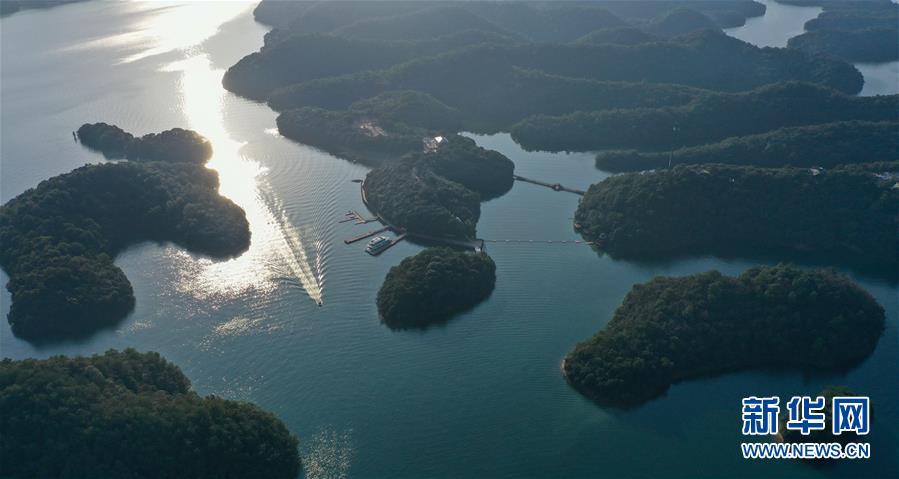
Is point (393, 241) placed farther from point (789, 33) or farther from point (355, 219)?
point (789, 33)

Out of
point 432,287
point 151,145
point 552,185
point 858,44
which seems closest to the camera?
point 432,287

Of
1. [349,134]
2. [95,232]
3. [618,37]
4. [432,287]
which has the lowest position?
[618,37]

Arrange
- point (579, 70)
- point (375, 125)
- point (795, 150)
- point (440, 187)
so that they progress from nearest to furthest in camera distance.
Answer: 1. point (440, 187)
2. point (795, 150)
3. point (375, 125)
4. point (579, 70)

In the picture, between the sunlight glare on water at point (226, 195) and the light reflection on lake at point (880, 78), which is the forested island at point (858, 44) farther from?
the sunlight glare on water at point (226, 195)

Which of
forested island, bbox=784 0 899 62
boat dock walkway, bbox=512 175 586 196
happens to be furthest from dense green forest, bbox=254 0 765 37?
boat dock walkway, bbox=512 175 586 196

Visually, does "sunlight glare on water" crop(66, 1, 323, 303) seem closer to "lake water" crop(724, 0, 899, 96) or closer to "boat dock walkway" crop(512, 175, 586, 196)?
"boat dock walkway" crop(512, 175, 586, 196)

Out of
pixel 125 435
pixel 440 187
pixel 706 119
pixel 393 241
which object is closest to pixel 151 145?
pixel 440 187

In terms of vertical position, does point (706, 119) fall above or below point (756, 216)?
below

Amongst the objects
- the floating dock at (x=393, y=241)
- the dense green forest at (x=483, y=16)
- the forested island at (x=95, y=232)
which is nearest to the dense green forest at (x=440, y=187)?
the floating dock at (x=393, y=241)
